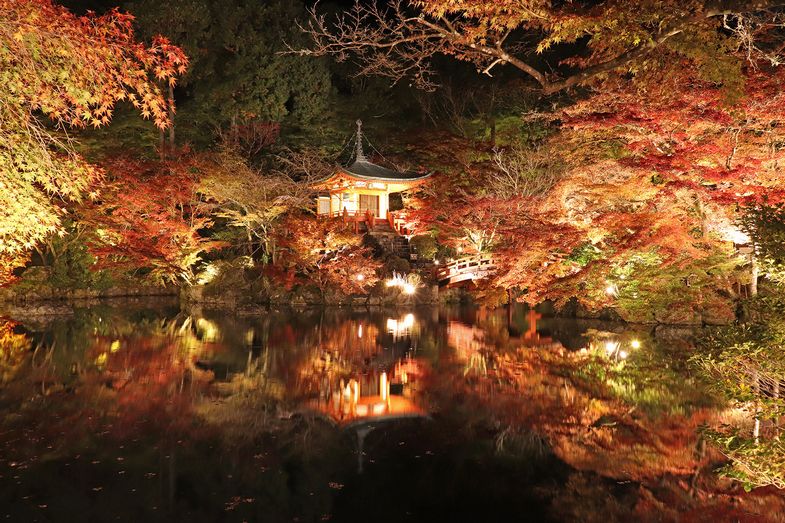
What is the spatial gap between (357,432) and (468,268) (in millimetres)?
13039

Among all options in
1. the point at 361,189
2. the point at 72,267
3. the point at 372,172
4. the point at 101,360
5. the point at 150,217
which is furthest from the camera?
the point at 361,189

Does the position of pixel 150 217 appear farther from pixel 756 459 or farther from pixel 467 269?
pixel 756 459

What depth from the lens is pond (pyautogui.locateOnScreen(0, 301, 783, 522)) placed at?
446cm

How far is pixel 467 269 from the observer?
61.6 feet

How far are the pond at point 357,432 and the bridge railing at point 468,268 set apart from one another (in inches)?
268

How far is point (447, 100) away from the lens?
28406 mm

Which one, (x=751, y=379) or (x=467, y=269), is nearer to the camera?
(x=751, y=379)

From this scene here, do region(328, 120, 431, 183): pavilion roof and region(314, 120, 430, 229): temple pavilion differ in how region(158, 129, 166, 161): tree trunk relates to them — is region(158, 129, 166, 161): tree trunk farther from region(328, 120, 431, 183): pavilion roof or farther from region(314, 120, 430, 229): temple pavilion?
region(328, 120, 431, 183): pavilion roof

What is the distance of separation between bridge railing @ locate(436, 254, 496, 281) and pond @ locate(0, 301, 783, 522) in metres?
6.80

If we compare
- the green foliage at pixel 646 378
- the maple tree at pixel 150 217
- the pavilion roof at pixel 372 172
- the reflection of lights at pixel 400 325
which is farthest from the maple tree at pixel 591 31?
the pavilion roof at pixel 372 172

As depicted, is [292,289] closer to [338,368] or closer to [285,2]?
[338,368]

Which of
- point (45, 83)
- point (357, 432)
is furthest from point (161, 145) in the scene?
point (357, 432)

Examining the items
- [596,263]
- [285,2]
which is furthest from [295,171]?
[596,263]

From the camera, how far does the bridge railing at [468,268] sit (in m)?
18.3
